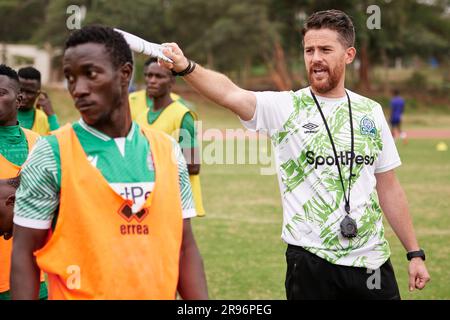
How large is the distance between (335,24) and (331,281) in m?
1.49

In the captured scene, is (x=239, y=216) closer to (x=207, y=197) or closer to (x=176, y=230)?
(x=207, y=197)

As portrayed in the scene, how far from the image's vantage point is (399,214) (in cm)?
440

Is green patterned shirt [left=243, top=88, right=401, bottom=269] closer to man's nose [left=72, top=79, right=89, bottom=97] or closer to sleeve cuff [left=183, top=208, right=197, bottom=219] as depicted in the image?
sleeve cuff [left=183, top=208, right=197, bottom=219]

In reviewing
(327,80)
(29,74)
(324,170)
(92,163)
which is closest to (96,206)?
(92,163)

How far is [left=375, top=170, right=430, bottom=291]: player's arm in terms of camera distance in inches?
171

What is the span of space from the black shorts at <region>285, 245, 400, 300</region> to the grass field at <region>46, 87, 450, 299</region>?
123 inches

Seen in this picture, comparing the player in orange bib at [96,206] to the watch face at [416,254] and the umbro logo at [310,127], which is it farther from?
the watch face at [416,254]

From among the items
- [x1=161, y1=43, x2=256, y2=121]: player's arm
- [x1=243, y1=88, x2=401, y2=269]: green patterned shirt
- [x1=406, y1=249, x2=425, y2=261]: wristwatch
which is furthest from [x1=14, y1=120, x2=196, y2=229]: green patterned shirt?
[x1=406, y1=249, x2=425, y2=261]: wristwatch

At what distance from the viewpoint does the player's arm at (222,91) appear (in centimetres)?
394

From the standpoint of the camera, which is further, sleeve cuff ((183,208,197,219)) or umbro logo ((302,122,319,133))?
umbro logo ((302,122,319,133))

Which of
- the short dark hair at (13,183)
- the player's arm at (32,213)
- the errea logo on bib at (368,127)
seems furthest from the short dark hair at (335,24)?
the player's arm at (32,213)

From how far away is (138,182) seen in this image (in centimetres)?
280

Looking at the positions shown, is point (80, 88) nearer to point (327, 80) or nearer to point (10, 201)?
point (10, 201)

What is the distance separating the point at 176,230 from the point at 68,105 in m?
38.0
